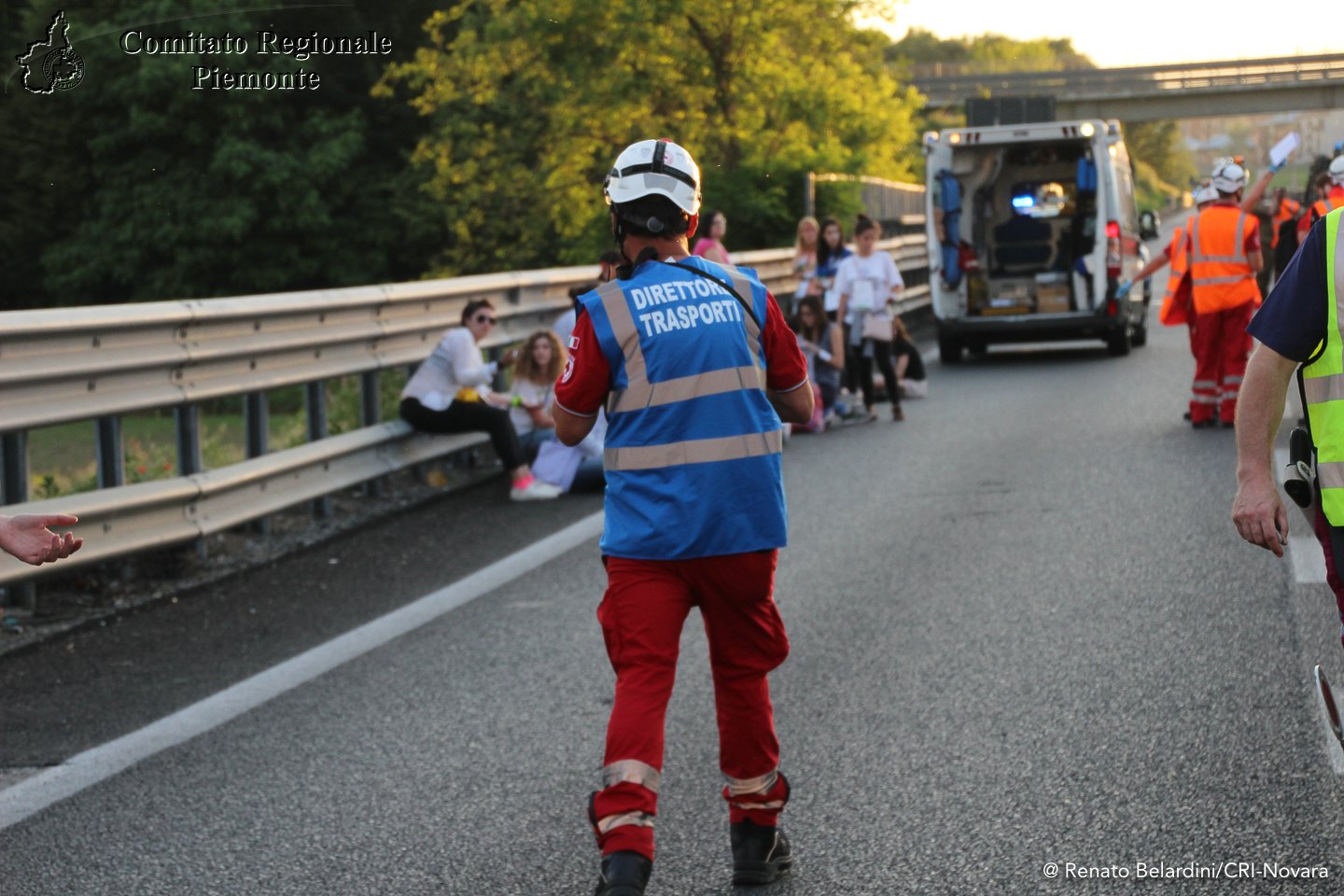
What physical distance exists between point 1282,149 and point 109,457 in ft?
22.7

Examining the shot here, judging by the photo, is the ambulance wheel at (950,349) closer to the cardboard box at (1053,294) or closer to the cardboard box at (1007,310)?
the cardboard box at (1007,310)

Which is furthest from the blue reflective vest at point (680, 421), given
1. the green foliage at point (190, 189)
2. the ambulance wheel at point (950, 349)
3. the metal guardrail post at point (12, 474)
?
the green foliage at point (190, 189)

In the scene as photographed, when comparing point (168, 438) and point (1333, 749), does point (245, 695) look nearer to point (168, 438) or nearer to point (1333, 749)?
point (1333, 749)

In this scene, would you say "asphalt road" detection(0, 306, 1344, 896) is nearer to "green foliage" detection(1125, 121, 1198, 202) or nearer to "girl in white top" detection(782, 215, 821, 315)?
"girl in white top" detection(782, 215, 821, 315)

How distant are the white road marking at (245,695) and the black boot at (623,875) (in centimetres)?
188

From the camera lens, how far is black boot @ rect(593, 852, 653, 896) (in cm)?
379

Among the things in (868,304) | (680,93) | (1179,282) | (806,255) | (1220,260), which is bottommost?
(868,304)

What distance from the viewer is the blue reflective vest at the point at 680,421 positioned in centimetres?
411

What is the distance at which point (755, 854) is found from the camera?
→ 4238 millimetres

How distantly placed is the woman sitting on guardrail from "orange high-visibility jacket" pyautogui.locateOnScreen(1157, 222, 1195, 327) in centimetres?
524

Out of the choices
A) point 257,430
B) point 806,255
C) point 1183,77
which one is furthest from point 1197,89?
point 257,430

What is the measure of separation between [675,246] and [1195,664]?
278cm

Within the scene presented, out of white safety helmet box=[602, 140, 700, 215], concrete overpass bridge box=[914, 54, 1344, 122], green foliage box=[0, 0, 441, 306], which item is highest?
concrete overpass bridge box=[914, 54, 1344, 122]

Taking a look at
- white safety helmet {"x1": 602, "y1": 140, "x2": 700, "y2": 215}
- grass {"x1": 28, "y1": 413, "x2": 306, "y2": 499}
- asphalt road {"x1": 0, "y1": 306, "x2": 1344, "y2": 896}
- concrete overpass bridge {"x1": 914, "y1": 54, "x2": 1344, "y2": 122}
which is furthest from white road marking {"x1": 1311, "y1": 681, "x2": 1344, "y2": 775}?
concrete overpass bridge {"x1": 914, "y1": 54, "x2": 1344, "y2": 122}
